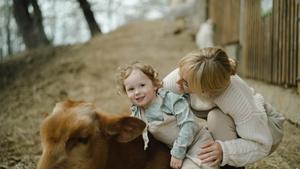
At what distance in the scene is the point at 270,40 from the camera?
7145mm

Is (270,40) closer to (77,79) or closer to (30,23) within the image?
(77,79)

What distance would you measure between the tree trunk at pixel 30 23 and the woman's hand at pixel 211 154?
11568 millimetres

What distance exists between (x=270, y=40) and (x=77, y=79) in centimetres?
465

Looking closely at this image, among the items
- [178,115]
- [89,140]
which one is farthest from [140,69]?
[89,140]

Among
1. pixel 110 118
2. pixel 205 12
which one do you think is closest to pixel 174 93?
pixel 110 118

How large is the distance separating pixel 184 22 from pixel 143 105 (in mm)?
12234

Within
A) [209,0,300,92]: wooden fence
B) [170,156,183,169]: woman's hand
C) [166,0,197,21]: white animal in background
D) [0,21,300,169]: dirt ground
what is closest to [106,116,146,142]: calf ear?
[170,156,183,169]: woman's hand

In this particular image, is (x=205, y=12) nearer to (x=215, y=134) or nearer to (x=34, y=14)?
(x=34, y=14)

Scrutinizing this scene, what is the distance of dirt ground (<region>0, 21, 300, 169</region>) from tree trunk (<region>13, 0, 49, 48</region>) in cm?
113

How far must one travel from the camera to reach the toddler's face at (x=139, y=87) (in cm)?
336

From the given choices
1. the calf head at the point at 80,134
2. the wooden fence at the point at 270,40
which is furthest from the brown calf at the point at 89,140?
the wooden fence at the point at 270,40

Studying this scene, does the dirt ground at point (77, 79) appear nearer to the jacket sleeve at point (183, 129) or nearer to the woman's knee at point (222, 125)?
the woman's knee at point (222, 125)

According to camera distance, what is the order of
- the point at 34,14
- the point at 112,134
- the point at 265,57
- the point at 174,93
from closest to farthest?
the point at 112,134
the point at 174,93
the point at 265,57
the point at 34,14

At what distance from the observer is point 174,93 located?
349 cm
